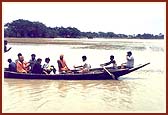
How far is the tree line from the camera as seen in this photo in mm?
9106

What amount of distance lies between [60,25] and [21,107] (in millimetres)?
2508

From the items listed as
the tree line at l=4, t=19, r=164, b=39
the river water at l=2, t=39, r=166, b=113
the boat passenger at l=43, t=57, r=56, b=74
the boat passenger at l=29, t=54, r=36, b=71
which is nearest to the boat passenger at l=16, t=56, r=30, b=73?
the boat passenger at l=29, t=54, r=36, b=71

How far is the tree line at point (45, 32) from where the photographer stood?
911cm

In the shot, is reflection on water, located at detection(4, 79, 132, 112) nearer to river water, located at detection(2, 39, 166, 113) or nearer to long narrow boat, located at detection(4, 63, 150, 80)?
river water, located at detection(2, 39, 166, 113)

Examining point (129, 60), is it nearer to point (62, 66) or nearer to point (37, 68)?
point (62, 66)

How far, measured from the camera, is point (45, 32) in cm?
982

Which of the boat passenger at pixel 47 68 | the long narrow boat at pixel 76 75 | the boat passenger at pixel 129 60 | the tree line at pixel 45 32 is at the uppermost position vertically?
the tree line at pixel 45 32

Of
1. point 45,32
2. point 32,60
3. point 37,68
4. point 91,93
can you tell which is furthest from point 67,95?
point 45,32

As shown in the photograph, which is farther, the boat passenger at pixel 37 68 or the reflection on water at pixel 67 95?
the boat passenger at pixel 37 68

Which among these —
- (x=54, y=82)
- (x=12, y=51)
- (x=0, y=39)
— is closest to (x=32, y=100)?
(x=0, y=39)

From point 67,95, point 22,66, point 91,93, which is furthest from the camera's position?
point 22,66

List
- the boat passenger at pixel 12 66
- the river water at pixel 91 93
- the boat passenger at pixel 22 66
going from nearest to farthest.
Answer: the river water at pixel 91 93 → the boat passenger at pixel 22 66 → the boat passenger at pixel 12 66

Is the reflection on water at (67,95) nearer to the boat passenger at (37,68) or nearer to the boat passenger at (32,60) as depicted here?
the boat passenger at (37,68)

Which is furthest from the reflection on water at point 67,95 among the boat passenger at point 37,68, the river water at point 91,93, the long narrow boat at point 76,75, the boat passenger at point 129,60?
the boat passenger at point 129,60
